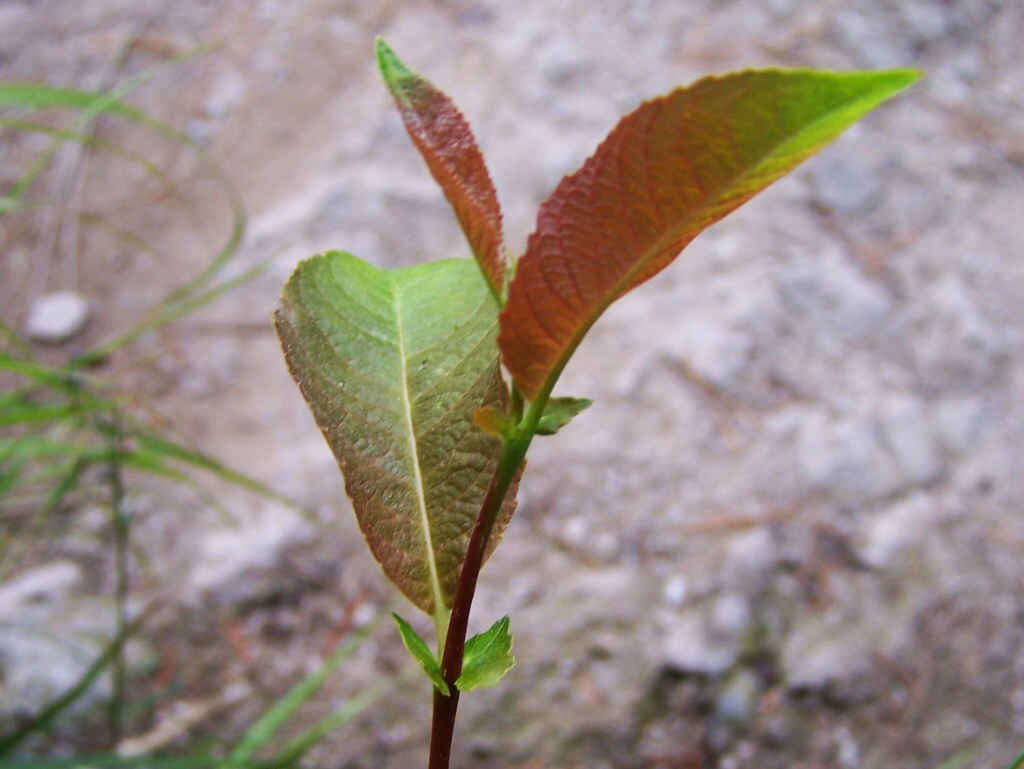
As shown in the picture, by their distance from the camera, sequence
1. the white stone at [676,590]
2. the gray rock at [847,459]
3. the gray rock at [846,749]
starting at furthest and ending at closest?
the gray rock at [847,459], the white stone at [676,590], the gray rock at [846,749]

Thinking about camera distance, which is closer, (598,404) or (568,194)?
(568,194)

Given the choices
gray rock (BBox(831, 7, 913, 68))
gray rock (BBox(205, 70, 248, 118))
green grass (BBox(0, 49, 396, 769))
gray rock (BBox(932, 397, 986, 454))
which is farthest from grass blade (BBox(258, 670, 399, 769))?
gray rock (BBox(831, 7, 913, 68))

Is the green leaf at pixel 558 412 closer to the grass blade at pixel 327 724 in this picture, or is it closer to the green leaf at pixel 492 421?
the green leaf at pixel 492 421

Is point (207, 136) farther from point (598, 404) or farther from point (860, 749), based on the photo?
point (860, 749)

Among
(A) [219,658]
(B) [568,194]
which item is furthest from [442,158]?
(A) [219,658]

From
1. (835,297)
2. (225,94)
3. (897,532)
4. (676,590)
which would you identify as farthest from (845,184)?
(225,94)

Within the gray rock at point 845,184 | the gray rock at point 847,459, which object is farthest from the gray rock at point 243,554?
the gray rock at point 845,184
